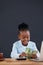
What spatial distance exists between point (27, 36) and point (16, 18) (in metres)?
0.93

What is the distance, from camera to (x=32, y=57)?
257 centimetres

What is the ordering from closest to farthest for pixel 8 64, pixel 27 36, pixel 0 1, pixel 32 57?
pixel 8 64 < pixel 32 57 < pixel 27 36 < pixel 0 1

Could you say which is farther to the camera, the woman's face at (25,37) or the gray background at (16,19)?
the gray background at (16,19)

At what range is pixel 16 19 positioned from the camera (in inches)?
161

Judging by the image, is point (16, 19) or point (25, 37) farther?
point (16, 19)

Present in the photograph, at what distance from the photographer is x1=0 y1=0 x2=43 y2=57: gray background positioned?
4.04 m

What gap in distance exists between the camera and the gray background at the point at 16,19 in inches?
159

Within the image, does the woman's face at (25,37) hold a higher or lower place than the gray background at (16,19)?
lower

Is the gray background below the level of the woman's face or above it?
above

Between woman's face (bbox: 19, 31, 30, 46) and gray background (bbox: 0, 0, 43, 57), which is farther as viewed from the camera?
gray background (bbox: 0, 0, 43, 57)

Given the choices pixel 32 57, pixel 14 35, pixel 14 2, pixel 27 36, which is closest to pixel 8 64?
pixel 32 57

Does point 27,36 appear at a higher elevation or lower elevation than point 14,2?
lower

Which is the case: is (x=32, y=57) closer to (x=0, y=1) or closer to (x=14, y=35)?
(x=14, y=35)

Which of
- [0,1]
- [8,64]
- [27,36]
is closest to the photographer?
[8,64]
